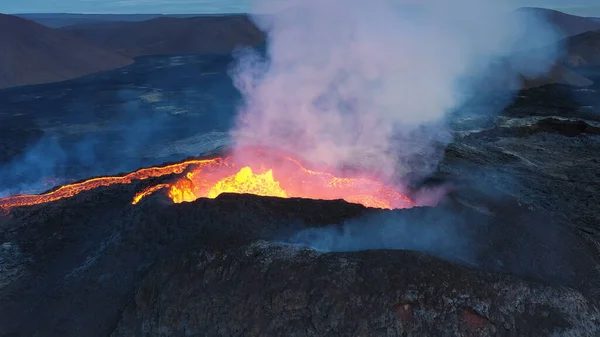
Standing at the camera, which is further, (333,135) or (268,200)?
(333,135)

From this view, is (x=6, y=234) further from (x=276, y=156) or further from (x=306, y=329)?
(x=306, y=329)

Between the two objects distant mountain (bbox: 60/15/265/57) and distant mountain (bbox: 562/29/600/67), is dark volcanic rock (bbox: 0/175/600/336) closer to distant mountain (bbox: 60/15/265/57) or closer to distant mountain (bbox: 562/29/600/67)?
distant mountain (bbox: 562/29/600/67)

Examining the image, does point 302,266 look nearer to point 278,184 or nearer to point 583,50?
point 278,184

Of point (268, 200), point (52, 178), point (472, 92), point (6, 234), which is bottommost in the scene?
point (472, 92)

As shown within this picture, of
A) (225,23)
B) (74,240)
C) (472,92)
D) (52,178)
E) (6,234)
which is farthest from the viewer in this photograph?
(225,23)

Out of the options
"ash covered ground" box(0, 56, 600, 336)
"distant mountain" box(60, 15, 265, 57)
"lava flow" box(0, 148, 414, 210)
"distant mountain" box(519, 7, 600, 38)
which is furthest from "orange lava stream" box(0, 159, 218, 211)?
"distant mountain" box(519, 7, 600, 38)

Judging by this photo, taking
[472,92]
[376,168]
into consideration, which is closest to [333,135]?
[376,168]

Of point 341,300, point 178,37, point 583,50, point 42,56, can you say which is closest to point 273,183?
point 341,300
